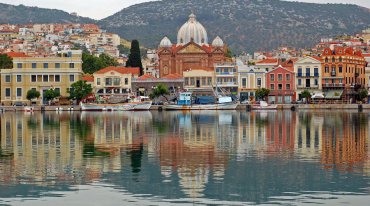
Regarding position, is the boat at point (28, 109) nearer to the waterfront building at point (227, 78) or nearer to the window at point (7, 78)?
the window at point (7, 78)

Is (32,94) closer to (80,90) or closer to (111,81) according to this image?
(80,90)

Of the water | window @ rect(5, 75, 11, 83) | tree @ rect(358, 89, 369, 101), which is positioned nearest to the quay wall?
window @ rect(5, 75, 11, 83)

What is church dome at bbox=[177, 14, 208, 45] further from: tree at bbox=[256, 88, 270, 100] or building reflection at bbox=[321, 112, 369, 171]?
building reflection at bbox=[321, 112, 369, 171]

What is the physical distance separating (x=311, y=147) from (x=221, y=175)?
34.6 feet

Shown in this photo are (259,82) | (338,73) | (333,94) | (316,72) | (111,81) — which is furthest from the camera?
(111,81)

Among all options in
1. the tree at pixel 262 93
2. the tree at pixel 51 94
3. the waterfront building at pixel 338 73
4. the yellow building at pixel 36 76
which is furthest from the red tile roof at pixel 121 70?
the waterfront building at pixel 338 73

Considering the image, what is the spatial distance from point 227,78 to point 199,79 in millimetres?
3377

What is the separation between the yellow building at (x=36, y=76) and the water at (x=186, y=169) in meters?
54.2

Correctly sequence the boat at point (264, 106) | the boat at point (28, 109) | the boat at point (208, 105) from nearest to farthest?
the boat at point (28, 109), the boat at point (264, 106), the boat at point (208, 105)

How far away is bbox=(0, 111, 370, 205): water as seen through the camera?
2495 cm

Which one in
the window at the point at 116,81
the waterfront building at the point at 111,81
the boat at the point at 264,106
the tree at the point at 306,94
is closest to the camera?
the boat at the point at 264,106

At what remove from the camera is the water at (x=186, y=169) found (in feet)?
81.9

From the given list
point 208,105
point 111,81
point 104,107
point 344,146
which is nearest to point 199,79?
point 111,81

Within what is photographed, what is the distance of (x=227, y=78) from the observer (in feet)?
353
